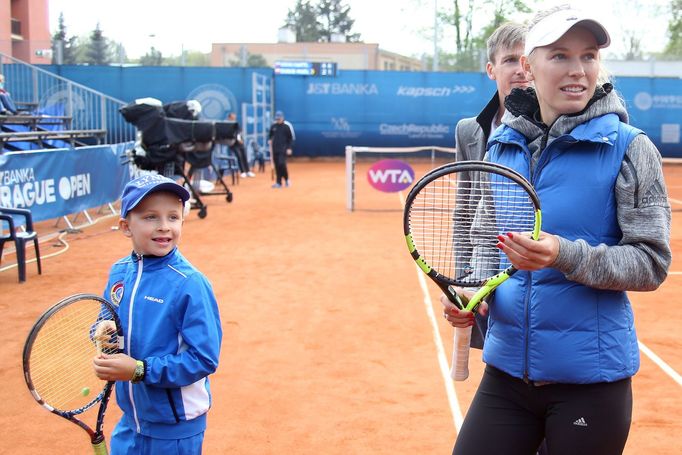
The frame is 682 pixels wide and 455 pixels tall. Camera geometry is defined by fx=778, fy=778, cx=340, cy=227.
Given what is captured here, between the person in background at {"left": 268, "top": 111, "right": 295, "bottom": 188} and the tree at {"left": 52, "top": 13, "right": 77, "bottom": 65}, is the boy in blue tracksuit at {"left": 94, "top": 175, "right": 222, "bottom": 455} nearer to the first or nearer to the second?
the person in background at {"left": 268, "top": 111, "right": 295, "bottom": 188}

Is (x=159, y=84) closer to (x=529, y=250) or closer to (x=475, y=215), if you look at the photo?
(x=475, y=215)

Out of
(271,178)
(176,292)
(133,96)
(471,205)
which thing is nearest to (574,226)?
(471,205)

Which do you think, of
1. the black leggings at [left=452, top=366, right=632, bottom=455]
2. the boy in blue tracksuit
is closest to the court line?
the black leggings at [left=452, top=366, right=632, bottom=455]

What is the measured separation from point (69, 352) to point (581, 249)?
6.01ft

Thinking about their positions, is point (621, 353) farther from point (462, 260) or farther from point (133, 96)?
point (133, 96)

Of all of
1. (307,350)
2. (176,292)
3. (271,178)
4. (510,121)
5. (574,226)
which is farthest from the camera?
(271,178)

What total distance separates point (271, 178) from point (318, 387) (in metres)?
17.6

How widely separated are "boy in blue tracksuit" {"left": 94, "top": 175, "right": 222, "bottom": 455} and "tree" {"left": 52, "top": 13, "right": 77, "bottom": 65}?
2681 centimetres

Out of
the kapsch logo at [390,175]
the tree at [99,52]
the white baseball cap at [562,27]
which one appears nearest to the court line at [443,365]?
the white baseball cap at [562,27]

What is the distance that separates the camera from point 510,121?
226 centimetres

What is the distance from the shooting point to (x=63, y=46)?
29484 millimetres

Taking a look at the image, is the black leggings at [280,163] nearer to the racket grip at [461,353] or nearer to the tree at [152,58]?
the tree at [152,58]

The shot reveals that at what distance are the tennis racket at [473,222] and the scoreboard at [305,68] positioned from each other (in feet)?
85.4

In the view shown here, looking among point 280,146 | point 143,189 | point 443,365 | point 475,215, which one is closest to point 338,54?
point 280,146
